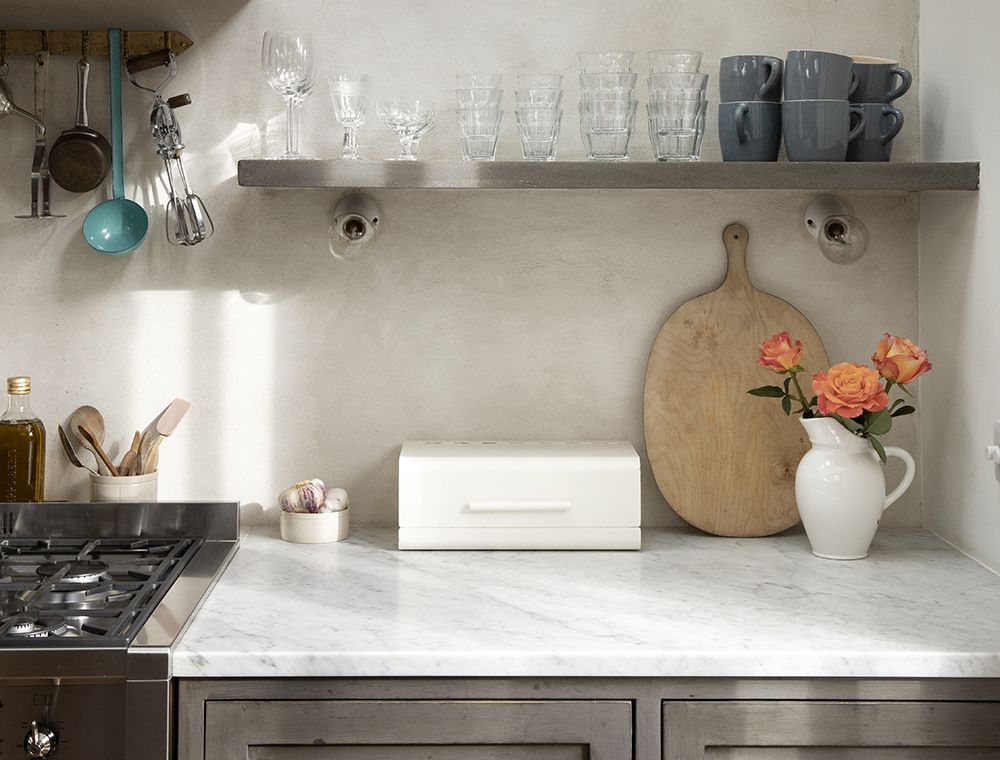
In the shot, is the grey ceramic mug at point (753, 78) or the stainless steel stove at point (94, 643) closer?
the stainless steel stove at point (94, 643)

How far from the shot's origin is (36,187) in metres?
1.99

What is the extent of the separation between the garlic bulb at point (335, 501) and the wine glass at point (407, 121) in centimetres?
61

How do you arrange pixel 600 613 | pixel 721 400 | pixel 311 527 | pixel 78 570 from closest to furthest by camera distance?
pixel 600 613 < pixel 78 570 < pixel 311 527 < pixel 721 400

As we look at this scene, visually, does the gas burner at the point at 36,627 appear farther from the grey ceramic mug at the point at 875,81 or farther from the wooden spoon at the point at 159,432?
the grey ceramic mug at the point at 875,81

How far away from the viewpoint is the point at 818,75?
1790 mm

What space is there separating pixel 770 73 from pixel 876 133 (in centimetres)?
22

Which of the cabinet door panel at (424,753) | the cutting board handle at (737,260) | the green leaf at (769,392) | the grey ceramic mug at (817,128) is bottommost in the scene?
the cabinet door panel at (424,753)

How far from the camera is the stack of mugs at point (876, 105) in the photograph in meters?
1.85

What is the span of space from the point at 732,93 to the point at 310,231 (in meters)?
0.82

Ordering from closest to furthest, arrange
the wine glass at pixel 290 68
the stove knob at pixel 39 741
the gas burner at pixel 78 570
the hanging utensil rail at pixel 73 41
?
the stove knob at pixel 39 741
the gas burner at pixel 78 570
the wine glass at pixel 290 68
the hanging utensil rail at pixel 73 41

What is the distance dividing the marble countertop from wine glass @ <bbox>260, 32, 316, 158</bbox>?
2.49 feet

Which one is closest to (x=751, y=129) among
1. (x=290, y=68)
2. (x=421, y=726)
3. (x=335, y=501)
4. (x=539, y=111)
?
(x=539, y=111)

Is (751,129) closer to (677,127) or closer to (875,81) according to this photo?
(677,127)

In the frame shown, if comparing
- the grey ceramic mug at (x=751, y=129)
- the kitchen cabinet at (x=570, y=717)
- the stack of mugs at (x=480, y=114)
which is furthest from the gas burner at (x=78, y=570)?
the grey ceramic mug at (x=751, y=129)
